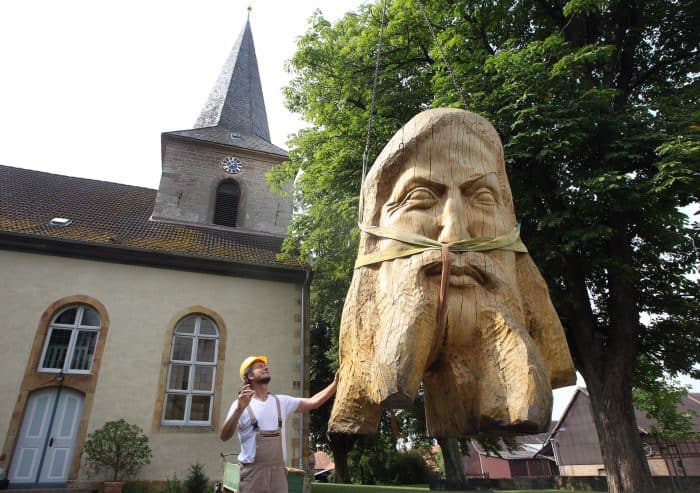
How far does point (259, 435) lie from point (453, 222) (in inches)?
78.2

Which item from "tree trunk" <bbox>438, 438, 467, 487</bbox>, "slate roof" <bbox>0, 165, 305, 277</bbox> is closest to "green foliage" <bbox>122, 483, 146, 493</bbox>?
"slate roof" <bbox>0, 165, 305, 277</bbox>

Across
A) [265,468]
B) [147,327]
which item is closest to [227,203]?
[147,327]

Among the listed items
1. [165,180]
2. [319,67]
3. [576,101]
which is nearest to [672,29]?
[576,101]

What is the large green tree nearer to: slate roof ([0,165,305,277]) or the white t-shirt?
slate roof ([0,165,305,277])

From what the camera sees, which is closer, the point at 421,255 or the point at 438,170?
the point at 421,255

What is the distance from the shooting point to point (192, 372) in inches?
480

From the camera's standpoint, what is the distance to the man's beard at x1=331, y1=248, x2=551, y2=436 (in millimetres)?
1796

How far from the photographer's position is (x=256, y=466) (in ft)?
9.77

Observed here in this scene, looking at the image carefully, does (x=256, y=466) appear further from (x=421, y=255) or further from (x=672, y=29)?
(x=672, y=29)

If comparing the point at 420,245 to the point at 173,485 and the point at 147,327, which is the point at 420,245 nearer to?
the point at 173,485

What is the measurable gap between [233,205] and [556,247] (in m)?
13.5

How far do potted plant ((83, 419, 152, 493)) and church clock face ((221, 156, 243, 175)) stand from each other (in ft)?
35.7

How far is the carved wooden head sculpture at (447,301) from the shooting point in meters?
1.83

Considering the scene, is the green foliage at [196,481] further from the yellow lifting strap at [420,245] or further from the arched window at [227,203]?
the yellow lifting strap at [420,245]
